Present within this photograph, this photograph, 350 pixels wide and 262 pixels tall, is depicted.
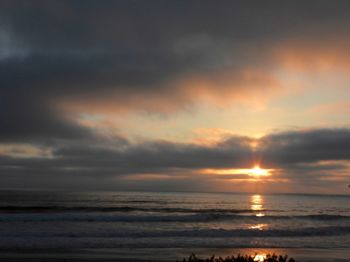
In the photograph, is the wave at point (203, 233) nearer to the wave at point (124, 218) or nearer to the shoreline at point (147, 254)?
the shoreline at point (147, 254)

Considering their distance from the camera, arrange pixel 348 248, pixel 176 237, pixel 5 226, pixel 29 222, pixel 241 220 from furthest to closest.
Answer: pixel 241 220 → pixel 29 222 → pixel 5 226 → pixel 176 237 → pixel 348 248

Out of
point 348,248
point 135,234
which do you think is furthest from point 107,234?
point 348,248

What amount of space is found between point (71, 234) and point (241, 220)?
16802 millimetres

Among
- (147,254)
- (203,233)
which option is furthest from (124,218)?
(147,254)

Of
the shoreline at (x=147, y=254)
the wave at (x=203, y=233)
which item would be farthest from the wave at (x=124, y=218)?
the shoreline at (x=147, y=254)

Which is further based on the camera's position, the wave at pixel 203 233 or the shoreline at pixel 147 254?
the wave at pixel 203 233

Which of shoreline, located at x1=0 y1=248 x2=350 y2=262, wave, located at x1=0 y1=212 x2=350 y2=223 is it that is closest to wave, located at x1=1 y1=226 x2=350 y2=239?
shoreline, located at x1=0 y1=248 x2=350 y2=262

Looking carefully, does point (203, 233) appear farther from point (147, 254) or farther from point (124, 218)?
point (124, 218)

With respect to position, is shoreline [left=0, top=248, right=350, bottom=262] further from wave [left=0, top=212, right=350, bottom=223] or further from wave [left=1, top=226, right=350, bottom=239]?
A: wave [left=0, top=212, right=350, bottom=223]

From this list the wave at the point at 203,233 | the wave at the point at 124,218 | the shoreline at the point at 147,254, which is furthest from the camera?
the wave at the point at 124,218

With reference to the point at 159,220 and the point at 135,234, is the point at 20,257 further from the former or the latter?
the point at 159,220

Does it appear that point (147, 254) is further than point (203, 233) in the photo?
No

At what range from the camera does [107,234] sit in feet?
82.6

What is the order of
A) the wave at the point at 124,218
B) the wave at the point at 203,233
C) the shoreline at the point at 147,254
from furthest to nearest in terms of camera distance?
the wave at the point at 124,218 → the wave at the point at 203,233 → the shoreline at the point at 147,254
